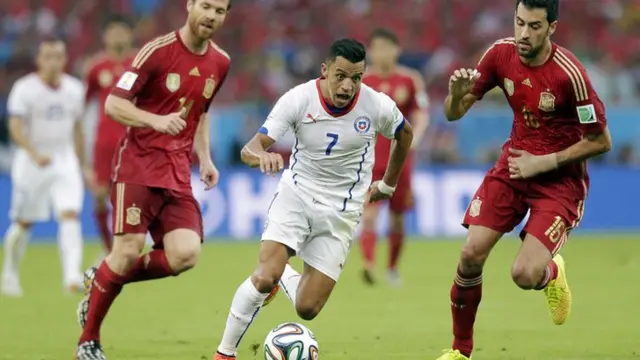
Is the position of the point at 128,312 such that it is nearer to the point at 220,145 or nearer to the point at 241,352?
the point at 241,352

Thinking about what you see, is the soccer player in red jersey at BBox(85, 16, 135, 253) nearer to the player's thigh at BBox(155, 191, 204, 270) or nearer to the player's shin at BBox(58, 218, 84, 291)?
the player's shin at BBox(58, 218, 84, 291)

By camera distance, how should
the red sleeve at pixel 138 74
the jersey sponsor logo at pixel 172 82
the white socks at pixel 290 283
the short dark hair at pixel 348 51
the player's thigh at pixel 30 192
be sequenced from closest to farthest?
the short dark hair at pixel 348 51 → the red sleeve at pixel 138 74 → the white socks at pixel 290 283 → the jersey sponsor logo at pixel 172 82 → the player's thigh at pixel 30 192

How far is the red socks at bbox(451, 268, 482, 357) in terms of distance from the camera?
7656mm

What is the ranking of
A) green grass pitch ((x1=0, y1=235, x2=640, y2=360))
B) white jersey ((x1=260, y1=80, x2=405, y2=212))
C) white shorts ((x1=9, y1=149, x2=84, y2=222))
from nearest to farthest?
white jersey ((x1=260, y1=80, x2=405, y2=212)) → green grass pitch ((x1=0, y1=235, x2=640, y2=360)) → white shorts ((x1=9, y1=149, x2=84, y2=222))

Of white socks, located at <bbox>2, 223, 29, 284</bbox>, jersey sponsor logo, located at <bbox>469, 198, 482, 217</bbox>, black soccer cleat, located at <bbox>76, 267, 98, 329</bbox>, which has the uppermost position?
jersey sponsor logo, located at <bbox>469, 198, 482, 217</bbox>

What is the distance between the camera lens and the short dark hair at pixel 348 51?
7.26m

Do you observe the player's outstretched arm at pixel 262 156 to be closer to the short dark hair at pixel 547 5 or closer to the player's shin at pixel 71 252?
the short dark hair at pixel 547 5

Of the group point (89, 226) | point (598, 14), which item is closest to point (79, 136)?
point (89, 226)

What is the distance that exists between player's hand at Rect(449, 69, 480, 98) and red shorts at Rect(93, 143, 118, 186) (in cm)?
687

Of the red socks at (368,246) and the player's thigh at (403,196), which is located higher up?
the player's thigh at (403,196)

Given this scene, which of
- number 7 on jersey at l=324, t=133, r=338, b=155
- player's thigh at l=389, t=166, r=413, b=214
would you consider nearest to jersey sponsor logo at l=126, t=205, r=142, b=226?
number 7 on jersey at l=324, t=133, r=338, b=155

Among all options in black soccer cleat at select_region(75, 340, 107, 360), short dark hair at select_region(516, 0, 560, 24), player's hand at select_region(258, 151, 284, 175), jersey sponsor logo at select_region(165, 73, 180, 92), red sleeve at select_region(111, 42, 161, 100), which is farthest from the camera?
jersey sponsor logo at select_region(165, 73, 180, 92)

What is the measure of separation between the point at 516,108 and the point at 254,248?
10410 millimetres

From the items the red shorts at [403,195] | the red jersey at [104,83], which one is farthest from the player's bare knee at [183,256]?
the red shorts at [403,195]
